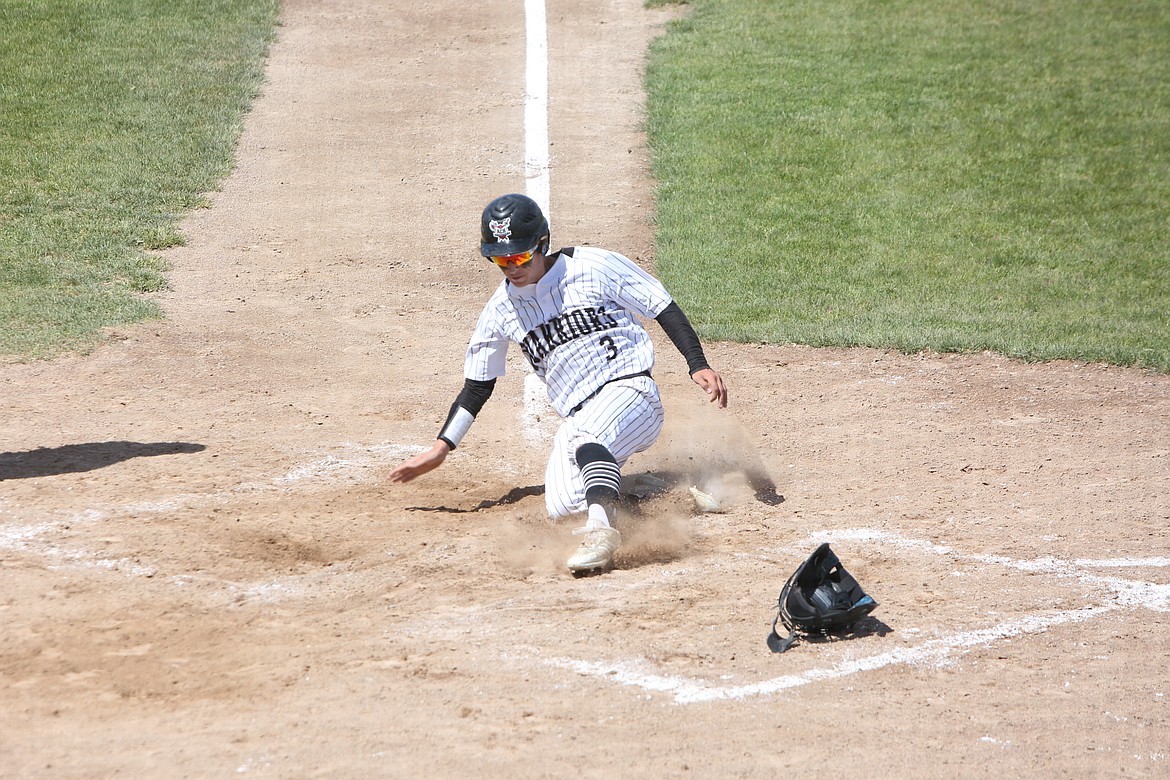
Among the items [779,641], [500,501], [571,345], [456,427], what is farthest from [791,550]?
Answer: [456,427]

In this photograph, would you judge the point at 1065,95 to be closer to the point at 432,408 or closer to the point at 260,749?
the point at 432,408

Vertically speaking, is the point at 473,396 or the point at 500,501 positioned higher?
the point at 473,396

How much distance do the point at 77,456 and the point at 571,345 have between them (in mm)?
2645

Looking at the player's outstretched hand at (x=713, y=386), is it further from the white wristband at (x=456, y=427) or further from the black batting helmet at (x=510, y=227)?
the white wristband at (x=456, y=427)

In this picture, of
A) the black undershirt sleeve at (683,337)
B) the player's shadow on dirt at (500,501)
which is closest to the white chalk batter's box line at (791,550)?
the player's shadow on dirt at (500,501)

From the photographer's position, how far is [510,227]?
5.53 metres

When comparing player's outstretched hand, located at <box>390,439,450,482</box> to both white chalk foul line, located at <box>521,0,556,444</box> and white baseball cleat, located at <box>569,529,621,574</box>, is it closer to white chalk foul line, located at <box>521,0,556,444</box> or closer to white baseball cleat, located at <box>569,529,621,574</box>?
white baseball cleat, located at <box>569,529,621,574</box>

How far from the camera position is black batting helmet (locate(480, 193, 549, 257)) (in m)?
5.53

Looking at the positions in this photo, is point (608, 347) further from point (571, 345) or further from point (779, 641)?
point (779, 641)

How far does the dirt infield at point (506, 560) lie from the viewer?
12.5 feet

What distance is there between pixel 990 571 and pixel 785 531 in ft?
3.04

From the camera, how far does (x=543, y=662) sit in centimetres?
420

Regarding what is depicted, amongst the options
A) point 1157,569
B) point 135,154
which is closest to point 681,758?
point 1157,569

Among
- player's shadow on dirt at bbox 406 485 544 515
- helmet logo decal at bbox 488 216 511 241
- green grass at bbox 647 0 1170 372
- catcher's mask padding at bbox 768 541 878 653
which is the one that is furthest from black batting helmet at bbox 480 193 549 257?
green grass at bbox 647 0 1170 372
